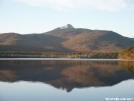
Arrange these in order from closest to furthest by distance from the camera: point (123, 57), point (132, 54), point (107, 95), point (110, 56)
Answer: point (107, 95) → point (132, 54) → point (123, 57) → point (110, 56)

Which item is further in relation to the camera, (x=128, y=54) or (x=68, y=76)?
(x=128, y=54)

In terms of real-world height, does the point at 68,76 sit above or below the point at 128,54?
above

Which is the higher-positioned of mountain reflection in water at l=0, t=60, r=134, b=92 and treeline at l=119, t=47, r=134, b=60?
mountain reflection in water at l=0, t=60, r=134, b=92

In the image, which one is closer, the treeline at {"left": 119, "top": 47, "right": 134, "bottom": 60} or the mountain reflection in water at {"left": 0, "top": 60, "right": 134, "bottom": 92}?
the mountain reflection in water at {"left": 0, "top": 60, "right": 134, "bottom": 92}

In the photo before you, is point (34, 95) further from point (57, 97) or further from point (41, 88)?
point (41, 88)

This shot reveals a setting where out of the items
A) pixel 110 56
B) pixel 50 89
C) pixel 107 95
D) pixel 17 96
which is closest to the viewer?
pixel 17 96

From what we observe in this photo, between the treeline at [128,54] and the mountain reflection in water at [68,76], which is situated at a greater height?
the mountain reflection in water at [68,76]

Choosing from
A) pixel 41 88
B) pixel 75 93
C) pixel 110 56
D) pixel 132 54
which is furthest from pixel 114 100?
pixel 110 56

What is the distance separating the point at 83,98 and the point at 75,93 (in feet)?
7.00

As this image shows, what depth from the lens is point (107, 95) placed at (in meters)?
21.1

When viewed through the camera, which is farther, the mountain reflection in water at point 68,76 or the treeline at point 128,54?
the treeline at point 128,54

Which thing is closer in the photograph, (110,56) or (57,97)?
(57,97)

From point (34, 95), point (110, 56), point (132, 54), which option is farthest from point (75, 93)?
point (110, 56)

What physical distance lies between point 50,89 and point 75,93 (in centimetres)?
299
